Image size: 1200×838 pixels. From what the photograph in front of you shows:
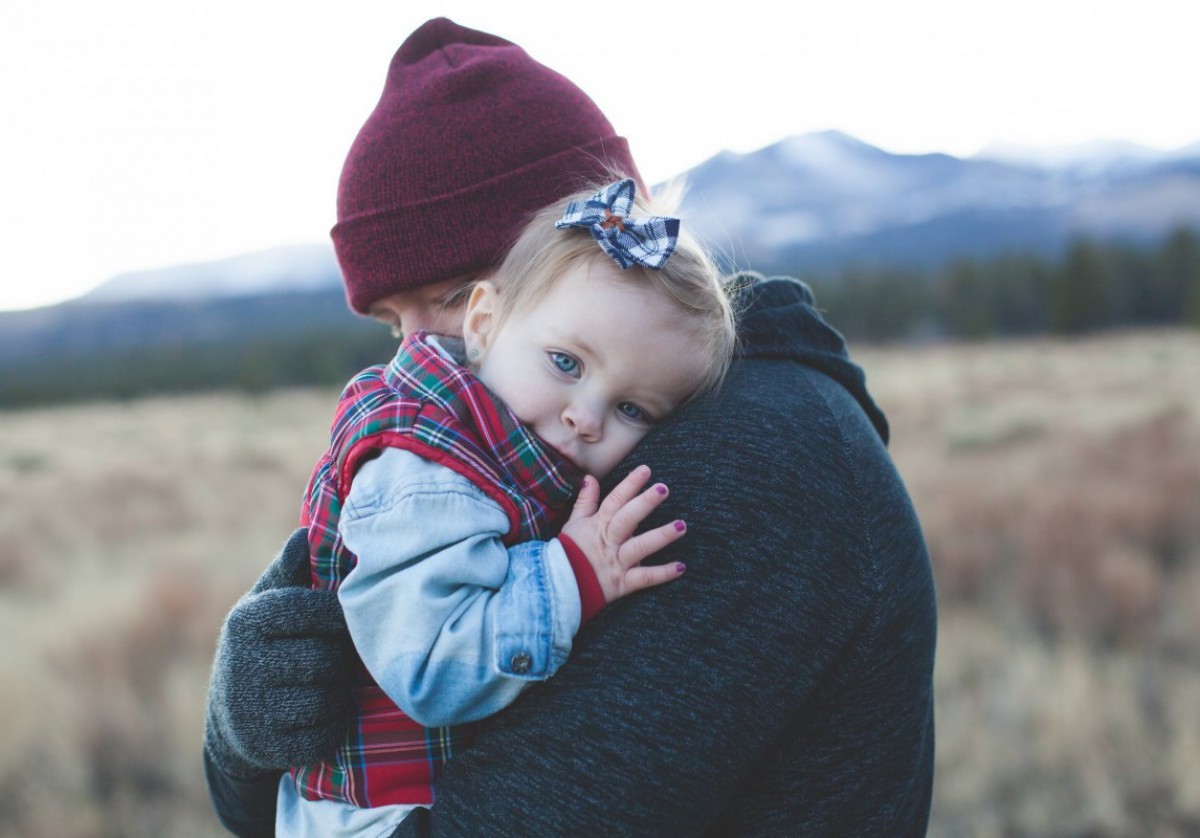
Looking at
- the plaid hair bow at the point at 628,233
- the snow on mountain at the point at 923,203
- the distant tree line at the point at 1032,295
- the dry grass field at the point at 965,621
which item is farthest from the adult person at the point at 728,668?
the snow on mountain at the point at 923,203

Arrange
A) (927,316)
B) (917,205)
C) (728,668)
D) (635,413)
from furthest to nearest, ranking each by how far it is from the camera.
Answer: (917,205) < (927,316) < (635,413) < (728,668)

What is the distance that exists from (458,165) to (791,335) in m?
0.83

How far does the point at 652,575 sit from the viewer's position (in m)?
1.19

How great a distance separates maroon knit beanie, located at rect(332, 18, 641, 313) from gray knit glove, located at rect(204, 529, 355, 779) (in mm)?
865

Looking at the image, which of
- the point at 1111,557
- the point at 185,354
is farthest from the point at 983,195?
the point at 1111,557

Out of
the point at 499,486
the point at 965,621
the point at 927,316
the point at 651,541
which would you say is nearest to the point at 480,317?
the point at 499,486

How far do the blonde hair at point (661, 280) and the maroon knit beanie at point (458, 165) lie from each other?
26cm

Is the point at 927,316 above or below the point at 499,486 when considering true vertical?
below

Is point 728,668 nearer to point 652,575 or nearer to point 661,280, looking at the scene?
point 652,575

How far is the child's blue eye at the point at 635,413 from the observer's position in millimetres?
1604

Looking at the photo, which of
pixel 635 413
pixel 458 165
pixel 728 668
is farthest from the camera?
pixel 458 165

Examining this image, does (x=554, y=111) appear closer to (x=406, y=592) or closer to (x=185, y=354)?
(x=406, y=592)

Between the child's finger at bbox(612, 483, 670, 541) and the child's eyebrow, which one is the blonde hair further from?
the child's finger at bbox(612, 483, 670, 541)

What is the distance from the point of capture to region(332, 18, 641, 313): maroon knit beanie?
1.91 meters
